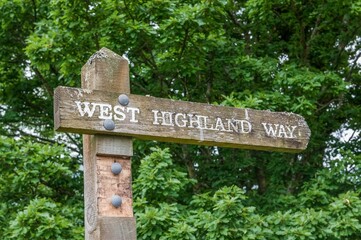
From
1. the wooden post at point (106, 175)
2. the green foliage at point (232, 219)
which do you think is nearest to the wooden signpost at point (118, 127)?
the wooden post at point (106, 175)

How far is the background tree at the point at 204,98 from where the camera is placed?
7039mm

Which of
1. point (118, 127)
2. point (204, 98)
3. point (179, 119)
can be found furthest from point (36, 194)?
point (118, 127)

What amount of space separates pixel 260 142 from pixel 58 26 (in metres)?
4.53

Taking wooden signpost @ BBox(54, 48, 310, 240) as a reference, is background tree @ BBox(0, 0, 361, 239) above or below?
above

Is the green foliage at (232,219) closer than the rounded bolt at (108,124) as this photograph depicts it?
No

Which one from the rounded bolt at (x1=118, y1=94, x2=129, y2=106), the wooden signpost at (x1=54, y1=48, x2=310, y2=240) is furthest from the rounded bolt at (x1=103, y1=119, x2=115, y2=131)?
the rounded bolt at (x1=118, y1=94, x2=129, y2=106)

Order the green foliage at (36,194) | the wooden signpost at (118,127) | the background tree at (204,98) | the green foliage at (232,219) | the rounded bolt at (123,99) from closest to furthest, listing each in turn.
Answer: the wooden signpost at (118,127), the rounded bolt at (123,99), the green foliage at (232,219), the green foliage at (36,194), the background tree at (204,98)

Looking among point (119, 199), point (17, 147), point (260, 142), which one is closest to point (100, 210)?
point (119, 199)

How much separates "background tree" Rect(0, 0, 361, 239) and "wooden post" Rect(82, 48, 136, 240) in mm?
3142

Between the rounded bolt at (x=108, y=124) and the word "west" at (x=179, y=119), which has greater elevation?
the word "west" at (x=179, y=119)

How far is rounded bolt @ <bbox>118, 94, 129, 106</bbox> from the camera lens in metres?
3.56

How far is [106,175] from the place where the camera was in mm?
3467

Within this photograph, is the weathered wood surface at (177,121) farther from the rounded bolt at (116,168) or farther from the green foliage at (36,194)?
the green foliage at (36,194)

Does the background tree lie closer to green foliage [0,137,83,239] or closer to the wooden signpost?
green foliage [0,137,83,239]
